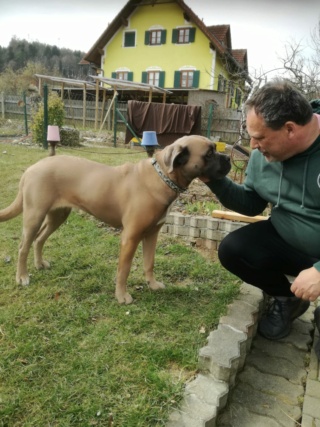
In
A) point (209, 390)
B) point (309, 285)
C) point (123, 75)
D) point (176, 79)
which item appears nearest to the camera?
point (209, 390)

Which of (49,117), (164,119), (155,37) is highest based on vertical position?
A: (155,37)

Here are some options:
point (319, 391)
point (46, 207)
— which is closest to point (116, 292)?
point (46, 207)

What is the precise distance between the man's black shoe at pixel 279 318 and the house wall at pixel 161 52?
947 inches

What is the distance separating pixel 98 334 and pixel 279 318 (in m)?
1.55

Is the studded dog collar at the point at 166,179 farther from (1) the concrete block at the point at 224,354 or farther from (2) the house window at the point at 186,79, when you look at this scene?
(2) the house window at the point at 186,79

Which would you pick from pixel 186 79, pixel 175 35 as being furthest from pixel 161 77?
pixel 175 35

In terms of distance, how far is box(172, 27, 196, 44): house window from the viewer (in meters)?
25.3

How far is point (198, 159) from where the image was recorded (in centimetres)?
274

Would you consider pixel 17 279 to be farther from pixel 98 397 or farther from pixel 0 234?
pixel 98 397

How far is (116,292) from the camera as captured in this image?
10.1ft

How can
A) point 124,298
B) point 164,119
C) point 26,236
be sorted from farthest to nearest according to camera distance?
point 164,119 < point 26,236 < point 124,298

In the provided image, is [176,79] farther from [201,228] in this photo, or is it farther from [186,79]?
[201,228]

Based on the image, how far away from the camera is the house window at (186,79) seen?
84.2 ft

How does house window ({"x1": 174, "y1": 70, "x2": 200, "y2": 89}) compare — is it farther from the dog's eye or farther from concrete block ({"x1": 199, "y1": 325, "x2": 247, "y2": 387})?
concrete block ({"x1": 199, "y1": 325, "x2": 247, "y2": 387})
